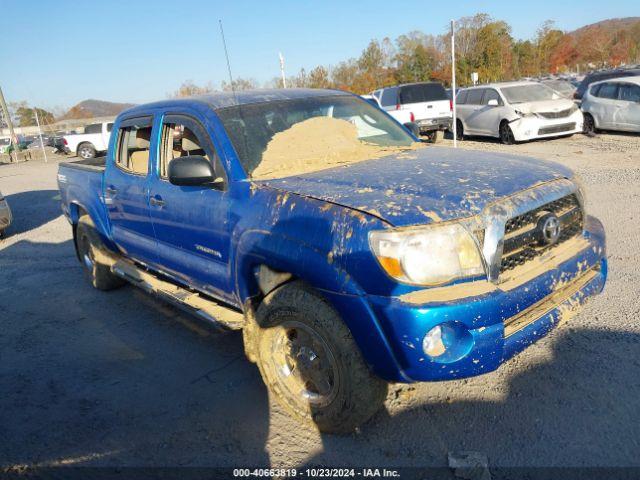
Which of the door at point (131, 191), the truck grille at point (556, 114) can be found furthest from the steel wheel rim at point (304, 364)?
the truck grille at point (556, 114)

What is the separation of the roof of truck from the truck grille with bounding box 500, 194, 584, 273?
2070mm

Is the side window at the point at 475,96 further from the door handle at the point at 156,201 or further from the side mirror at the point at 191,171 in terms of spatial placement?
the side mirror at the point at 191,171

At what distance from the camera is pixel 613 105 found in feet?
43.5

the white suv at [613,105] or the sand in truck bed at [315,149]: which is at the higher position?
the sand in truck bed at [315,149]

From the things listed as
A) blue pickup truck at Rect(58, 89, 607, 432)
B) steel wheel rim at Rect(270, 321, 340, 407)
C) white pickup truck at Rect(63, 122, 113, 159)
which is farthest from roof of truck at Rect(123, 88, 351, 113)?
white pickup truck at Rect(63, 122, 113, 159)

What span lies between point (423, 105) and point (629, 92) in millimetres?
5524

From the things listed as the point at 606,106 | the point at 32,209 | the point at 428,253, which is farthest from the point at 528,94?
the point at 428,253

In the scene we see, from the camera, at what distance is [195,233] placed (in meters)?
3.44

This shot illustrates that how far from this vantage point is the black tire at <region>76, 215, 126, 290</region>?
521cm

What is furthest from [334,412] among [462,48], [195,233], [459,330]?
[462,48]

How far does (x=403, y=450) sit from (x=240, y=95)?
2.82 m

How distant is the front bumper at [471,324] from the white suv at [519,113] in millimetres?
11919

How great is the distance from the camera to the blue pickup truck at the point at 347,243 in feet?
7.68

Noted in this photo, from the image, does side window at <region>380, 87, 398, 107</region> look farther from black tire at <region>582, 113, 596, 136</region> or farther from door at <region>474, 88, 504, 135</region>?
black tire at <region>582, 113, 596, 136</region>
